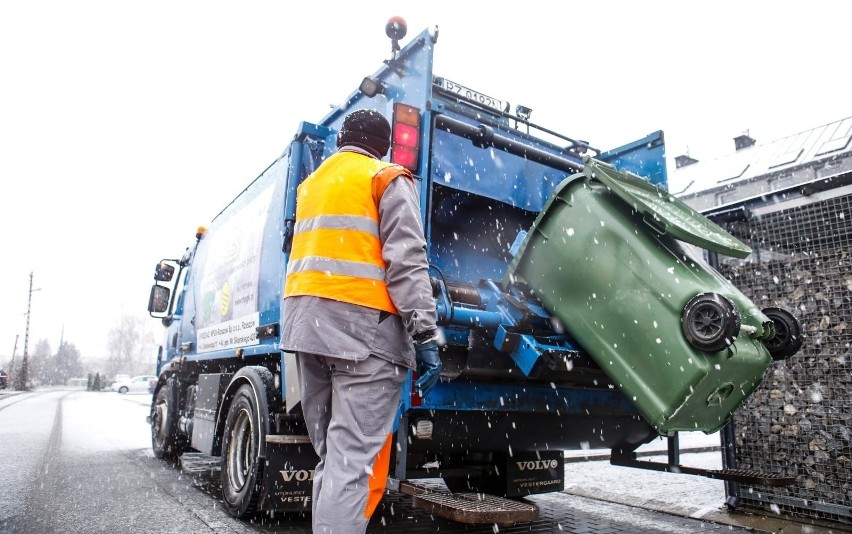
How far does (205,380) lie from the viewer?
17.3 feet

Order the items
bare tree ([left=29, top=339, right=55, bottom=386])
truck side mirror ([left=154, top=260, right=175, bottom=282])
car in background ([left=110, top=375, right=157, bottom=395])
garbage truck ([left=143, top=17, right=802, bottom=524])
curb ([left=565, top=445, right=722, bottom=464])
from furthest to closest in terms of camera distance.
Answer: bare tree ([left=29, top=339, right=55, bottom=386]) < car in background ([left=110, top=375, right=157, bottom=395]) < truck side mirror ([left=154, top=260, right=175, bottom=282]) < curb ([left=565, top=445, right=722, bottom=464]) < garbage truck ([left=143, top=17, right=802, bottom=524])

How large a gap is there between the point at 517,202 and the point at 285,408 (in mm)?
1939

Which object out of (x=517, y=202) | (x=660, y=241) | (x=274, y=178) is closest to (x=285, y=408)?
(x=274, y=178)

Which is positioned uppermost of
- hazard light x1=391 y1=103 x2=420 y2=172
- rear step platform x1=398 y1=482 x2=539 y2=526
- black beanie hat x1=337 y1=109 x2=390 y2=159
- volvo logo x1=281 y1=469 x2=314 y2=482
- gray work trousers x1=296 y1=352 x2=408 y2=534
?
hazard light x1=391 y1=103 x2=420 y2=172

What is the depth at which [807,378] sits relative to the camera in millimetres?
4277

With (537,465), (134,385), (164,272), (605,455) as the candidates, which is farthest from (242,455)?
(134,385)

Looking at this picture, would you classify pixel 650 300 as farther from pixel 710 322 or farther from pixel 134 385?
pixel 134 385

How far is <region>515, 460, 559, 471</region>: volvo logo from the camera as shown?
4.10m

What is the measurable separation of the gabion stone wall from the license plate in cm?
218

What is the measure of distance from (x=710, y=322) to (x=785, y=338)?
82 centimetres

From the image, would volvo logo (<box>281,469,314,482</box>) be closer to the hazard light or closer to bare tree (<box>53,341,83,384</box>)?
the hazard light

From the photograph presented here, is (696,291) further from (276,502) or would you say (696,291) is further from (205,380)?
(205,380)

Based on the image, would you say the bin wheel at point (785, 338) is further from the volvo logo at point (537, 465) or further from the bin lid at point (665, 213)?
the volvo logo at point (537, 465)

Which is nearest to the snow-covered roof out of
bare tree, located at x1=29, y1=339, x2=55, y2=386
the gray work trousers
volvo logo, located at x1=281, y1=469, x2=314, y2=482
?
volvo logo, located at x1=281, y1=469, x2=314, y2=482
